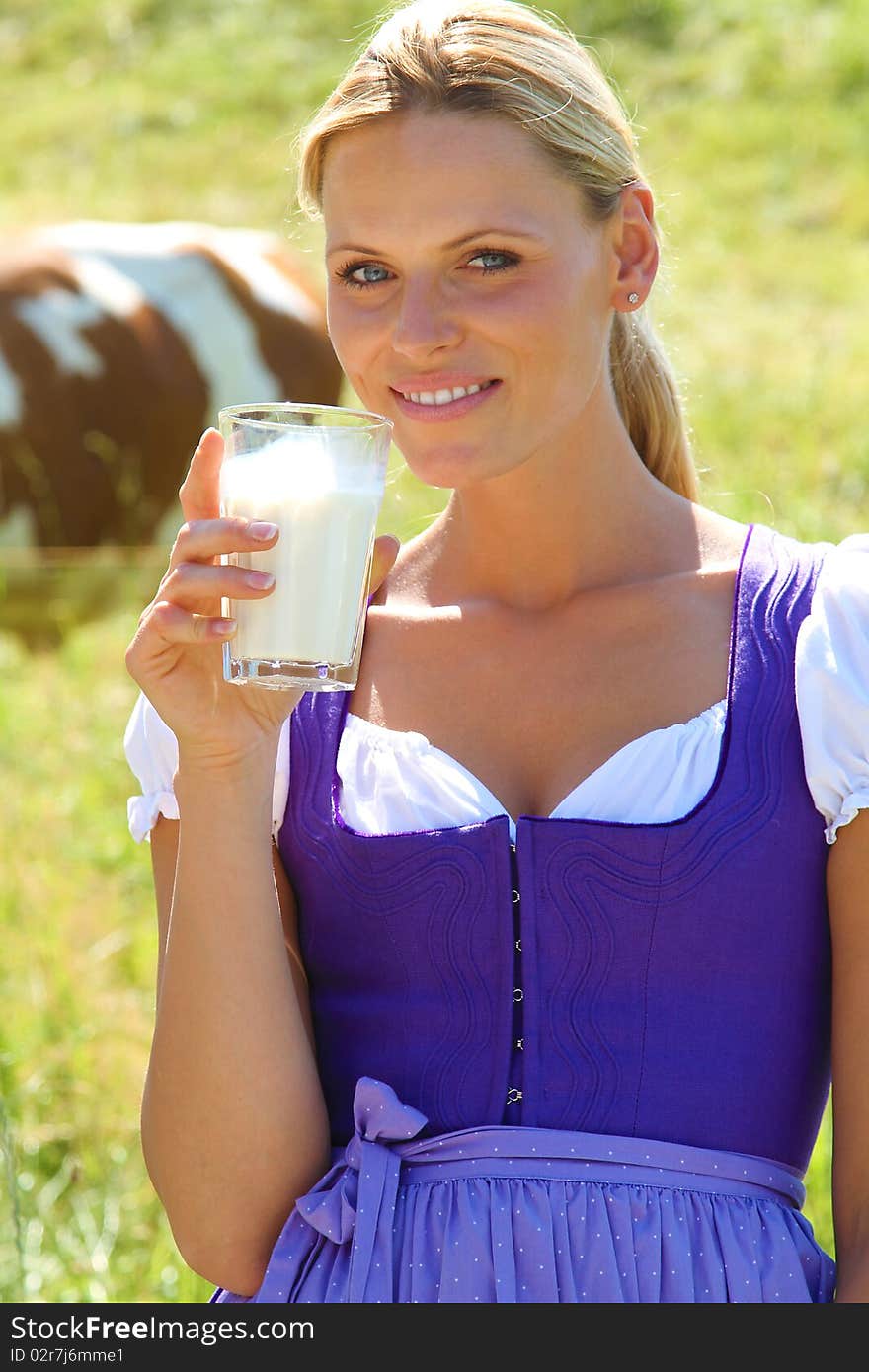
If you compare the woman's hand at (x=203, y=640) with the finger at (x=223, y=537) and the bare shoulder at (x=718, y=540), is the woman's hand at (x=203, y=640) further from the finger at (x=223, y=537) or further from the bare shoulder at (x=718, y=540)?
the bare shoulder at (x=718, y=540)

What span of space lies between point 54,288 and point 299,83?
5.20m

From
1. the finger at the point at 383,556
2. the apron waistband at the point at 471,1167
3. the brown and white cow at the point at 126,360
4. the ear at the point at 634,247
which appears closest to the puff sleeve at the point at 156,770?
the finger at the point at 383,556

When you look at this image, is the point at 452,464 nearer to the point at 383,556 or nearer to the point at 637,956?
the point at 383,556

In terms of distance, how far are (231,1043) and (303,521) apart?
44 centimetres

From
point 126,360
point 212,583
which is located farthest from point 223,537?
point 126,360

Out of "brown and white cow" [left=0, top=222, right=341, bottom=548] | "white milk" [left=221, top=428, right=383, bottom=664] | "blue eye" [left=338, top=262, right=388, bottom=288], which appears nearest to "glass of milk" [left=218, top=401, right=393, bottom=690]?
"white milk" [left=221, top=428, right=383, bottom=664]

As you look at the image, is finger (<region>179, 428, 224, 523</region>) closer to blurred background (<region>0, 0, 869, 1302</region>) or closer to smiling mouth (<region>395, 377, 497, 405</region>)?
smiling mouth (<region>395, 377, 497, 405</region>)

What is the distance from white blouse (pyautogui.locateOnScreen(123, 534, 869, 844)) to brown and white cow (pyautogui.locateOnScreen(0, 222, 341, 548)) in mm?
2590

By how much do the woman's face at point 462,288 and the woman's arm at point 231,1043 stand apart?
333 mm

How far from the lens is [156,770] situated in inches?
61.9

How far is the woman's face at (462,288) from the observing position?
1.44 m
